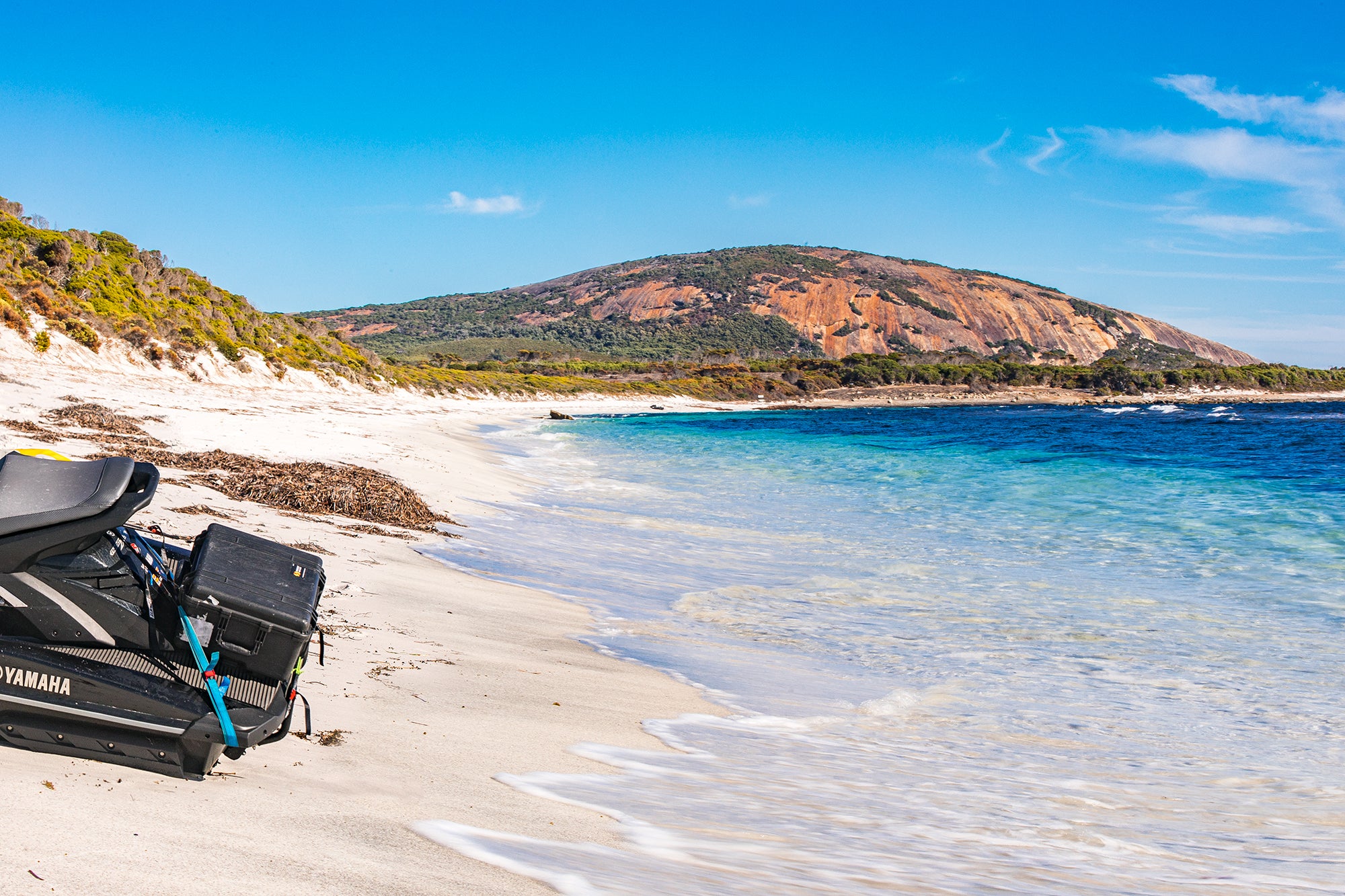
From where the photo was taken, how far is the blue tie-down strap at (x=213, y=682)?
2.83m

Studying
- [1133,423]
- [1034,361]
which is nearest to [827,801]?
[1133,423]

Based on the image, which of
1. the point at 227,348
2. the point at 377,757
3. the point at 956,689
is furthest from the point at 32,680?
the point at 227,348

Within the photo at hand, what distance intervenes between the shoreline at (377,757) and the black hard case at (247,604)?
424 mm

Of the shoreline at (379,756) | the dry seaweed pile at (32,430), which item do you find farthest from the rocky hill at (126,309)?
the shoreline at (379,756)

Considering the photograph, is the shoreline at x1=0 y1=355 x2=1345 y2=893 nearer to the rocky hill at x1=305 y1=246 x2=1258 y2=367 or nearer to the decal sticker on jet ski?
the decal sticker on jet ski

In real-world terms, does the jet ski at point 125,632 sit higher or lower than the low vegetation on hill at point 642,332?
lower

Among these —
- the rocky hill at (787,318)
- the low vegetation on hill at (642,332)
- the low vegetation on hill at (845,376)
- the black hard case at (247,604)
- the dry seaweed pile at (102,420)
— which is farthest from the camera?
the rocky hill at (787,318)

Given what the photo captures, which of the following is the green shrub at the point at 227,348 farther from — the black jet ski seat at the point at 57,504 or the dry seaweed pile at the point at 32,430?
the black jet ski seat at the point at 57,504

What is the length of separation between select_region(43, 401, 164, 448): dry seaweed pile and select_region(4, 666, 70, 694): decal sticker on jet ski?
32.4ft

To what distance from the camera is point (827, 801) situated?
385 centimetres

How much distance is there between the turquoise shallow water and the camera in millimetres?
3396

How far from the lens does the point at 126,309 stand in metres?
24.9

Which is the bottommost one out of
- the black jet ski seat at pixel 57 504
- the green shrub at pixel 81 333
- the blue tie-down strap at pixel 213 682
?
the blue tie-down strap at pixel 213 682

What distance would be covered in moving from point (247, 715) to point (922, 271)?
209 metres
